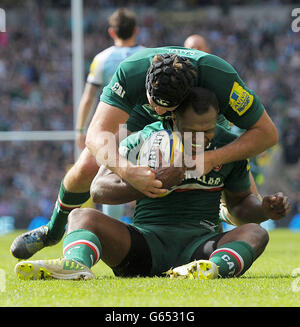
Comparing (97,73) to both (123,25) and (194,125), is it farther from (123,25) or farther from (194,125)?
(194,125)

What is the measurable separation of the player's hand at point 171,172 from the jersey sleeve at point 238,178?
0.53 m

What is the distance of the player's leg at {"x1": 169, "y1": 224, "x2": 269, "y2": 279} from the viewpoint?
331cm

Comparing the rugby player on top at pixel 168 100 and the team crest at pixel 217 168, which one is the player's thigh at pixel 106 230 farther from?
the team crest at pixel 217 168

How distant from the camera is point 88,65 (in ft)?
48.2

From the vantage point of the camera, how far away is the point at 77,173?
4.39m

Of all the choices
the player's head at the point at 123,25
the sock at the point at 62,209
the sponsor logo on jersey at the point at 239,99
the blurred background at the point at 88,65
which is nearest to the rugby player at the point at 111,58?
the player's head at the point at 123,25

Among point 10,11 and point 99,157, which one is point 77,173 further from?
point 10,11

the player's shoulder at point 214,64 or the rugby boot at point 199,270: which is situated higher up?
the player's shoulder at point 214,64

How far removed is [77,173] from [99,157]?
956mm

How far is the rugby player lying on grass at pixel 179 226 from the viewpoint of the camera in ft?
10.9

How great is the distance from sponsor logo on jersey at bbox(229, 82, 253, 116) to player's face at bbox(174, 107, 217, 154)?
164 mm

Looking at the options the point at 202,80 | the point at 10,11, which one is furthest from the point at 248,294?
the point at 10,11

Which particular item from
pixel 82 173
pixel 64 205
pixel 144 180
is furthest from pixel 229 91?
pixel 64 205
